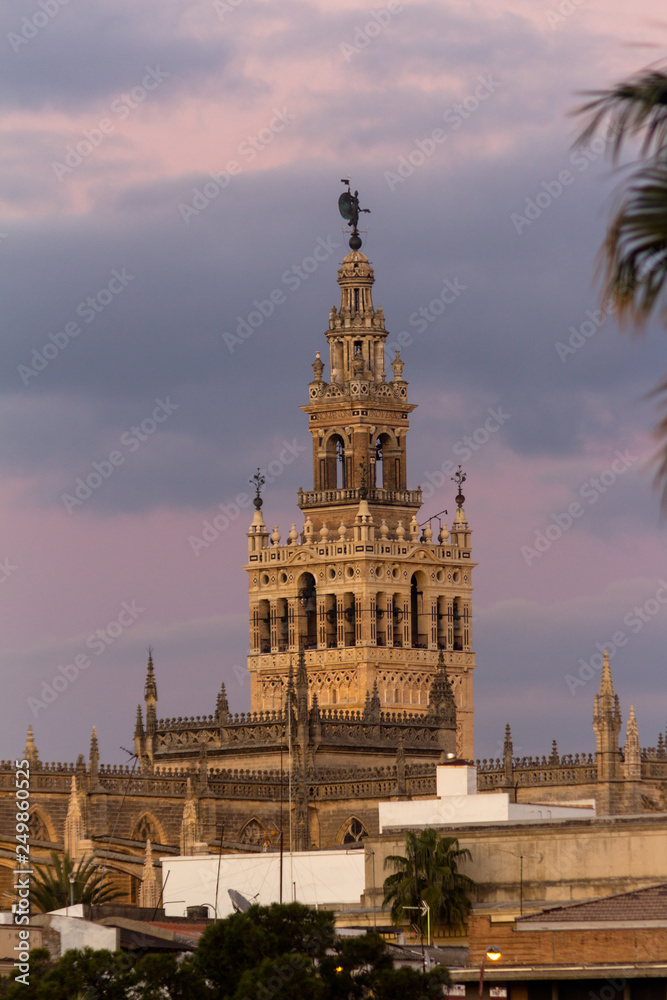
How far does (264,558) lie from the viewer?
125m

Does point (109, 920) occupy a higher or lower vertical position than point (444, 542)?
lower

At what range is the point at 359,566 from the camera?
120188mm

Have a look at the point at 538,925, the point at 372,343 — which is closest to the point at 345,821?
the point at 372,343

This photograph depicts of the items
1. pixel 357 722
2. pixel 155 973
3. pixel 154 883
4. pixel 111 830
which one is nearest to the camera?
pixel 155 973

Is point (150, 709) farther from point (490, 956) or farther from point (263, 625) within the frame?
point (490, 956)

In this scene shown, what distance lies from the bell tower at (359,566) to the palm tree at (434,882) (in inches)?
2035

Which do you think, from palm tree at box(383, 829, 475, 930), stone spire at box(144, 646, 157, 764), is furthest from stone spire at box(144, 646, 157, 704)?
palm tree at box(383, 829, 475, 930)

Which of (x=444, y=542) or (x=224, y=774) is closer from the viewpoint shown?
(x=224, y=774)

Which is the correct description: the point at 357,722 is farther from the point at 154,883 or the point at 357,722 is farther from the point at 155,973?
the point at 155,973

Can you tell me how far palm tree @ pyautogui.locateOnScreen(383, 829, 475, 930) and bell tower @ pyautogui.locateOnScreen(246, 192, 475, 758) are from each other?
170ft

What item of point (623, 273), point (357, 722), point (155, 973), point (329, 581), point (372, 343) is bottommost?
point (155, 973)

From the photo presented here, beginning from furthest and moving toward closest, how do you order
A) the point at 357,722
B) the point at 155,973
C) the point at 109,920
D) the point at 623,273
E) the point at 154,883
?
the point at 357,722
the point at 154,883
the point at 109,920
the point at 155,973
the point at 623,273

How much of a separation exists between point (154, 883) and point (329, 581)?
38.4 meters

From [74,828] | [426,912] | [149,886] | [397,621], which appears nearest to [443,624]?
[397,621]
